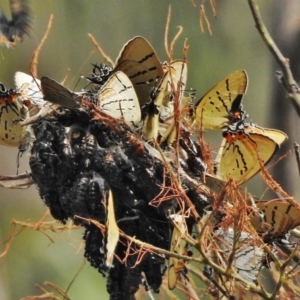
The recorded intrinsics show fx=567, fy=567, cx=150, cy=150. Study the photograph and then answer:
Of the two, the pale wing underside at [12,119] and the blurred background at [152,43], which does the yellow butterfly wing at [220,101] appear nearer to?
the pale wing underside at [12,119]

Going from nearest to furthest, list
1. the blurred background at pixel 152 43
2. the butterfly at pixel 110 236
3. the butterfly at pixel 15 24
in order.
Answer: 1. the butterfly at pixel 110 236
2. the butterfly at pixel 15 24
3. the blurred background at pixel 152 43

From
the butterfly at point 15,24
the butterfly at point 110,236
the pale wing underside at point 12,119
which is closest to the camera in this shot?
the butterfly at point 110,236

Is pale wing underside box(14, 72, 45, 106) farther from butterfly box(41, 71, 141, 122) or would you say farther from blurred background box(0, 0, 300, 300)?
blurred background box(0, 0, 300, 300)

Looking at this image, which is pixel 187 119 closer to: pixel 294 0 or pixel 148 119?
pixel 148 119

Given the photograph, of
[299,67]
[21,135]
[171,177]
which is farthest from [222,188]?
[299,67]

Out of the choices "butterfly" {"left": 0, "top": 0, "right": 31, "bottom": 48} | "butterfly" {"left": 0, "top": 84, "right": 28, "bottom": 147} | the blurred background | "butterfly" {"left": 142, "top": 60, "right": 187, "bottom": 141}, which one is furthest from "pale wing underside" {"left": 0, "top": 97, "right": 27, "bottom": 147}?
the blurred background

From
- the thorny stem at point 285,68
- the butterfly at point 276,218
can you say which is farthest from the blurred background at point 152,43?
the butterfly at point 276,218
